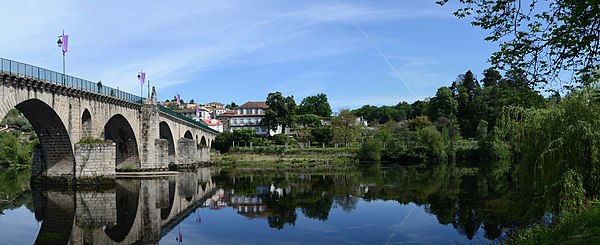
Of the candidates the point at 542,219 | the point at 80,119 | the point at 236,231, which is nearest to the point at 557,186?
the point at 542,219

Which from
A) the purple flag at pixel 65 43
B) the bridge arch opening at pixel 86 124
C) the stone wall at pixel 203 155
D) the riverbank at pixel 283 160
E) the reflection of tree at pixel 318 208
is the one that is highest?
the purple flag at pixel 65 43

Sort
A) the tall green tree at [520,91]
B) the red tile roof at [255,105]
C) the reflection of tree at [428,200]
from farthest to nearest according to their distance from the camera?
1. the red tile roof at [255,105]
2. the reflection of tree at [428,200]
3. the tall green tree at [520,91]

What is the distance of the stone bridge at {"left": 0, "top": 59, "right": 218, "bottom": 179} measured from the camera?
33.3 metres

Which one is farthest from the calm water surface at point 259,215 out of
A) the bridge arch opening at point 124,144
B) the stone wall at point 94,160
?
the bridge arch opening at point 124,144

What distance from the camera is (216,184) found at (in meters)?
46.1

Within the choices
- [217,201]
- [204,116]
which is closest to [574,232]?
[217,201]

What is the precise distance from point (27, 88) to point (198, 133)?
56600 millimetres

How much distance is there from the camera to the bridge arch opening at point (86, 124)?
42.2 m

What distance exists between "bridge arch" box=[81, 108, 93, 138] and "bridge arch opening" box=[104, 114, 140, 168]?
1104cm

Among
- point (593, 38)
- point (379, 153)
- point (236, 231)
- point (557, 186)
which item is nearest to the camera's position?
point (593, 38)

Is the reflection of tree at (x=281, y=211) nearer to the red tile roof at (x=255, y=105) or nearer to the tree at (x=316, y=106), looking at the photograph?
the red tile roof at (x=255, y=105)

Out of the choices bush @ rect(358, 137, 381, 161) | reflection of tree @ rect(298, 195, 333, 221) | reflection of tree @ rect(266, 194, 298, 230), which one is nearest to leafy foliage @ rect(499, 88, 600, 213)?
reflection of tree @ rect(298, 195, 333, 221)

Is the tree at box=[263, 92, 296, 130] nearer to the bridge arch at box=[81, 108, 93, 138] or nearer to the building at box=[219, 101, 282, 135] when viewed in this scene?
the building at box=[219, 101, 282, 135]

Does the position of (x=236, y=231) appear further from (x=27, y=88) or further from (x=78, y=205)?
(x=27, y=88)
